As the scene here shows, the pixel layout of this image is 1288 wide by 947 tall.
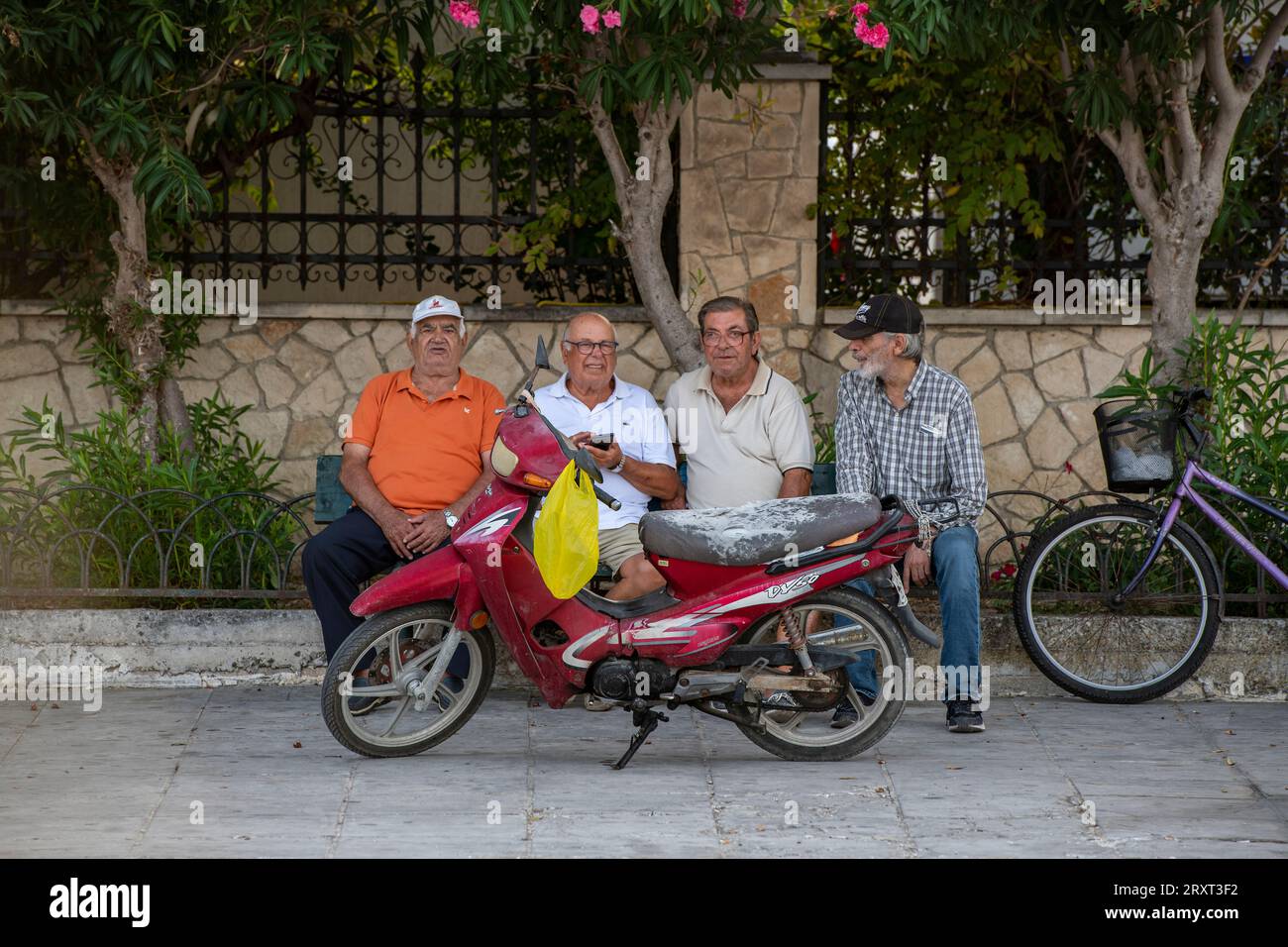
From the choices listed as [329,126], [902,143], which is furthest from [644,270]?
[329,126]

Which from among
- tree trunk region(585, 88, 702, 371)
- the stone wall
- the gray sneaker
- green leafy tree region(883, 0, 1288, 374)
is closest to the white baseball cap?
tree trunk region(585, 88, 702, 371)

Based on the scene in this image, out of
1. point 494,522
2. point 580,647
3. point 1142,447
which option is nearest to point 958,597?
point 1142,447

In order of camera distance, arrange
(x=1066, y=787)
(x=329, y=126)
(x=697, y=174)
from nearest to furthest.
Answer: (x=1066, y=787) < (x=697, y=174) < (x=329, y=126)

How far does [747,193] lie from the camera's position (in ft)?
26.7

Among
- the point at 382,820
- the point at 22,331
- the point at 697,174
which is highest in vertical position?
the point at 697,174

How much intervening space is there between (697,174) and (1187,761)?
3808mm

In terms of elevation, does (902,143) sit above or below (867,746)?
above

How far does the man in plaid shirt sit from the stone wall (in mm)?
1972

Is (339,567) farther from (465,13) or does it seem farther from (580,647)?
(465,13)

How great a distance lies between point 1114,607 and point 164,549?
3.87 metres

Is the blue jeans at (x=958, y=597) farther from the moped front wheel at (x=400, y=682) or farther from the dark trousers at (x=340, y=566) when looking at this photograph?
the dark trousers at (x=340, y=566)

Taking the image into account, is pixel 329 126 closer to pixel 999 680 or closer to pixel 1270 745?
pixel 999 680

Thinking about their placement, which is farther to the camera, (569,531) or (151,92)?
(151,92)

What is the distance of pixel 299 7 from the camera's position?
21.3ft
